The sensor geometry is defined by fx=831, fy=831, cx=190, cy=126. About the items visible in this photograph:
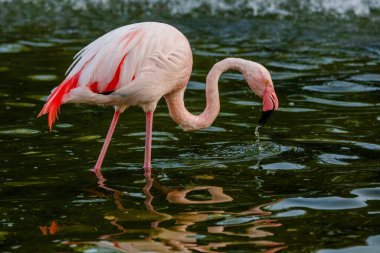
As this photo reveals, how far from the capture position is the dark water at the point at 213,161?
179 inches

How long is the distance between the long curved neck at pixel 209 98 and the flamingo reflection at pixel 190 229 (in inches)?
43.2

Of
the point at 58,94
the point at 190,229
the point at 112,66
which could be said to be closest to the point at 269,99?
the point at 112,66

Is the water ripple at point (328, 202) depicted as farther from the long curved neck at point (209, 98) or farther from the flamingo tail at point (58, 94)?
the flamingo tail at point (58, 94)

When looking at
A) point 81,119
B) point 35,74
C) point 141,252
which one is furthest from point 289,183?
point 35,74

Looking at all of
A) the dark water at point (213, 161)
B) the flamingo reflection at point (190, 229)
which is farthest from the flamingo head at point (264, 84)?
the flamingo reflection at point (190, 229)

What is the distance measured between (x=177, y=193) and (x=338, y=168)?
129cm

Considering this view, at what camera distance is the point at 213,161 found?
20.6 ft

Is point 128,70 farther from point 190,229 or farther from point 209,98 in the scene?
point 190,229

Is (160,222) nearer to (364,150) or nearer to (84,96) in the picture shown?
(84,96)

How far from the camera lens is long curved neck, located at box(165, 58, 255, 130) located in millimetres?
6246

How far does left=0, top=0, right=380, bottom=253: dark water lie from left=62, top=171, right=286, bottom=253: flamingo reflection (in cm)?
1

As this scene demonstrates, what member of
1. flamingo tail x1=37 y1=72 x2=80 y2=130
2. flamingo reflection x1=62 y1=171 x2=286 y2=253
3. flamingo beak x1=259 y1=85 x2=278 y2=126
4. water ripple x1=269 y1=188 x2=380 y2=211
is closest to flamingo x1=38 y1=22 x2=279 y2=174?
flamingo tail x1=37 y1=72 x2=80 y2=130

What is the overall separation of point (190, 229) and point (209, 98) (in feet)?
6.20

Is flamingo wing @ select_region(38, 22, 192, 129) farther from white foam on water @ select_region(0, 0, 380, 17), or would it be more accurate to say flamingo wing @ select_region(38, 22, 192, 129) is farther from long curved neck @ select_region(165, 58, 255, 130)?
white foam on water @ select_region(0, 0, 380, 17)
